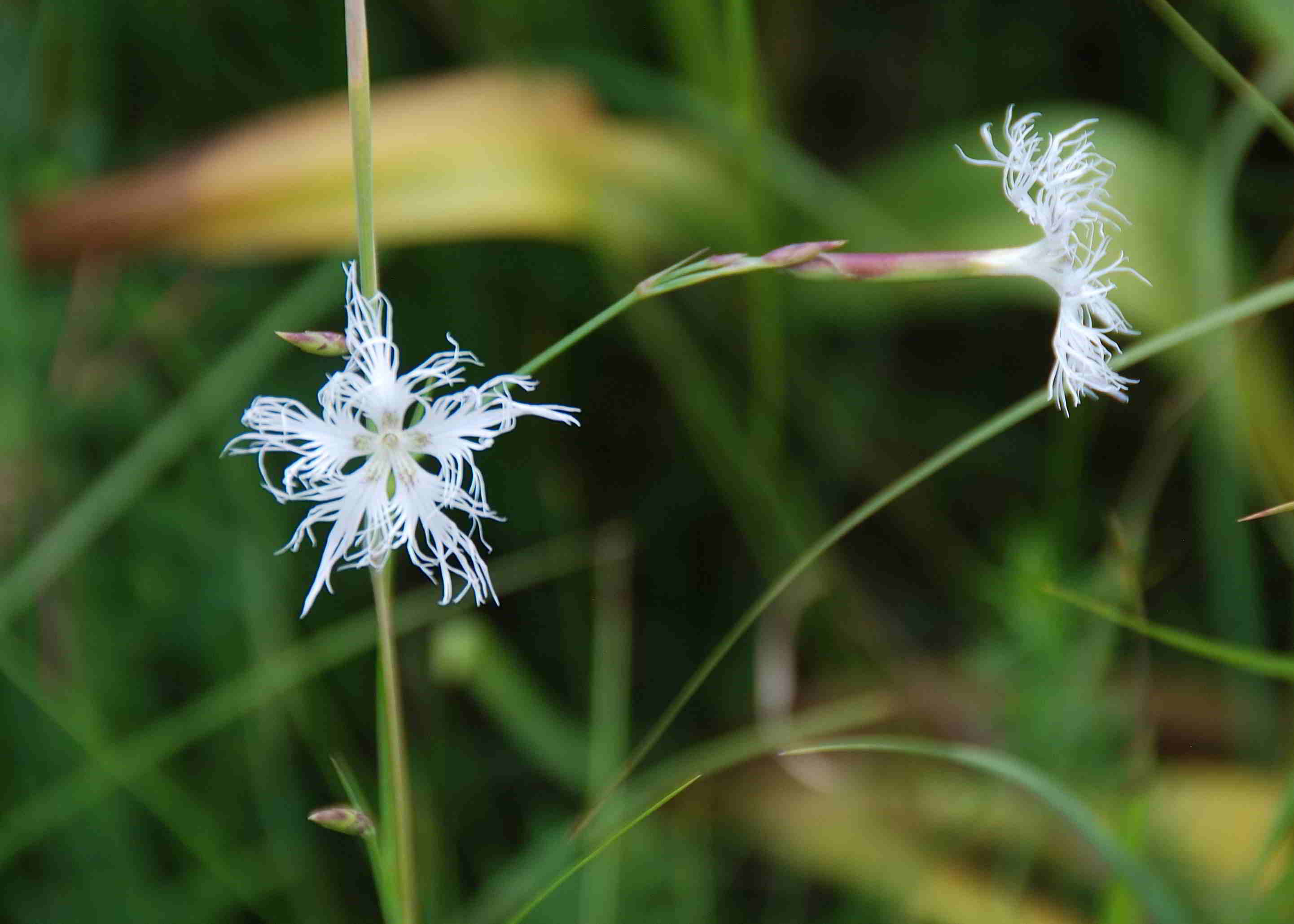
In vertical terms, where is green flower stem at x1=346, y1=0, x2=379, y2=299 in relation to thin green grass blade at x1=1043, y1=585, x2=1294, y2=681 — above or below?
above

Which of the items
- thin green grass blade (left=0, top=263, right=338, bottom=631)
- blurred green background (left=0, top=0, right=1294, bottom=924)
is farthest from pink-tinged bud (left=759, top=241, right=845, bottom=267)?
thin green grass blade (left=0, top=263, right=338, bottom=631)

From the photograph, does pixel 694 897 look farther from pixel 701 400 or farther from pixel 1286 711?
pixel 1286 711

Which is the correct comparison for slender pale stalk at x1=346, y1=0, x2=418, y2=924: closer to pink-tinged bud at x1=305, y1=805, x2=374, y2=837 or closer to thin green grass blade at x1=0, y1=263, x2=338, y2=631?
pink-tinged bud at x1=305, y1=805, x2=374, y2=837

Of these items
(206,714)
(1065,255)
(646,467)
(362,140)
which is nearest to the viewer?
(362,140)

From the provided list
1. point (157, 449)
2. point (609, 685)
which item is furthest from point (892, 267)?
point (157, 449)

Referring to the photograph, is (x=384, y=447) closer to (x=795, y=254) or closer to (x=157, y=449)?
(x=795, y=254)
